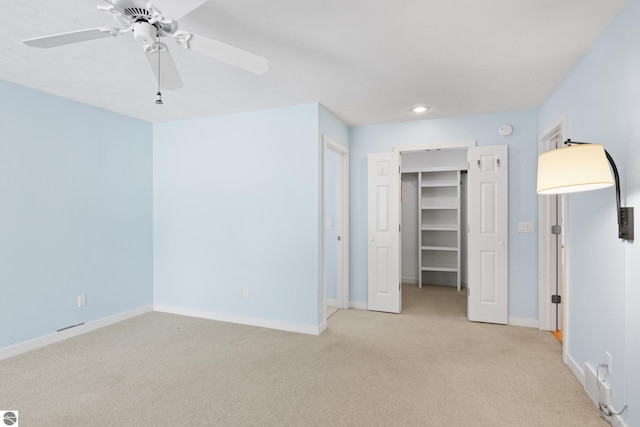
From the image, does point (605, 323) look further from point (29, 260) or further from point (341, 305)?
point (29, 260)

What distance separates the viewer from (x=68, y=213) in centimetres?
357

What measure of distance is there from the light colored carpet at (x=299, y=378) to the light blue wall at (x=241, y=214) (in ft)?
1.51

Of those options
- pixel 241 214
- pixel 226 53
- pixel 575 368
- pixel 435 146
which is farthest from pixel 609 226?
pixel 241 214

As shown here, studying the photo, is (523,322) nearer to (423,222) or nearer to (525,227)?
(525,227)

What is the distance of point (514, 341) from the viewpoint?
11.3ft

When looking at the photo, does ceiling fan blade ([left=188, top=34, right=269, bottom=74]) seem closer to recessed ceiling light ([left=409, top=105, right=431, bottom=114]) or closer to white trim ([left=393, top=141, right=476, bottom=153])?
recessed ceiling light ([left=409, top=105, right=431, bottom=114])

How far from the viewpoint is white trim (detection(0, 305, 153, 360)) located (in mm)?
3086

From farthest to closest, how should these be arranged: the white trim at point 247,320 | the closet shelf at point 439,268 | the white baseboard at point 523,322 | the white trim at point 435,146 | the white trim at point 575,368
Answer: the closet shelf at point 439,268, the white trim at point 435,146, the white baseboard at point 523,322, the white trim at point 247,320, the white trim at point 575,368

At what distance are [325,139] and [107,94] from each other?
224 cm

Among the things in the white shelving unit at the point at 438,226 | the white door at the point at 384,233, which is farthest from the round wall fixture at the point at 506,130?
the white shelving unit at the point at 438,226

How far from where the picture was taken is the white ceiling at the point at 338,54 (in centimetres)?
199

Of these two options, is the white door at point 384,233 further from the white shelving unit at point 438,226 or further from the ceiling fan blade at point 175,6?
the ceiling fan blade at point 175,6

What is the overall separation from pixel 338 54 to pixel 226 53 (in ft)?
3.24

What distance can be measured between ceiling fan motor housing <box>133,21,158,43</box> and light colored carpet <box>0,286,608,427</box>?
2197mm
